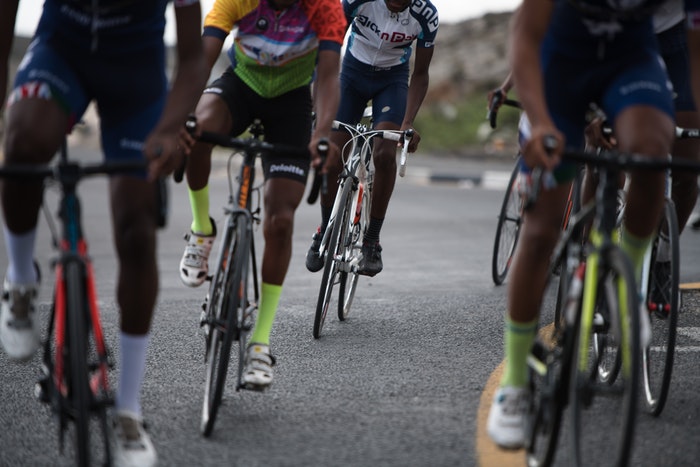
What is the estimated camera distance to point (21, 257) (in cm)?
398

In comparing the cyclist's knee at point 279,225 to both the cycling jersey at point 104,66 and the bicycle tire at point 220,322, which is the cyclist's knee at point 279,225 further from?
the cycling jersey at point 104,66

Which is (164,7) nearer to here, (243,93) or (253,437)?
(243,93)

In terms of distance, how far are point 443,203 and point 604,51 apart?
1151cm

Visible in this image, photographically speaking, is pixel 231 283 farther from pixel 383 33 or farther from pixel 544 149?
pixel 383 33

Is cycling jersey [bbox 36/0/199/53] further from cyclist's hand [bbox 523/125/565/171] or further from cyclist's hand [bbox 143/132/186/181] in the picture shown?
cyclist's hand [bbox 523/125/565/171]

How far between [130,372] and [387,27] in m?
3.88

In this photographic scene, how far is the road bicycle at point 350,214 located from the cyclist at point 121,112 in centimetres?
252

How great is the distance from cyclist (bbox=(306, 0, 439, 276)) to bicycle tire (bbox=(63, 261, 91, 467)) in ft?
11.3

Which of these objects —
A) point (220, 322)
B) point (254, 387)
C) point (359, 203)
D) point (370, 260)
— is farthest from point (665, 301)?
point (370, 260)

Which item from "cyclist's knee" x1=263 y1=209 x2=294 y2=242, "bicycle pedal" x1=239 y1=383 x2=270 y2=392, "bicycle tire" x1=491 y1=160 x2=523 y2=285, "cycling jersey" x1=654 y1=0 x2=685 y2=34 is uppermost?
"cycling jersey" x1=654 y1=0 x2=685 y2=34

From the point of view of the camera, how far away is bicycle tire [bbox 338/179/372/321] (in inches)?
263

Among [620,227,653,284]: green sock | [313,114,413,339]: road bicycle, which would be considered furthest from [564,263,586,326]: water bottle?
[313,114,413,339]: road bicycle

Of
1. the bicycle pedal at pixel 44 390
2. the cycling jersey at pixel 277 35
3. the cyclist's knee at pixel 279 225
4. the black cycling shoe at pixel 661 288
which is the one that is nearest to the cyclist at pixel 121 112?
the bicycle pedal at pixel 44 390

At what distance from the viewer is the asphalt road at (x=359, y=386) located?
4.02 metres
